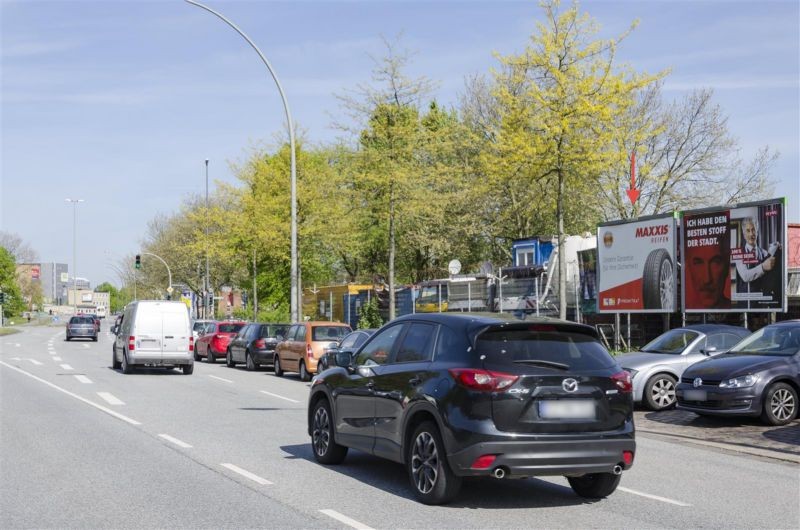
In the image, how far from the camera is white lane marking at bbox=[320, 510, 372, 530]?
705cm

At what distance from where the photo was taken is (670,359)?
16.2 meters

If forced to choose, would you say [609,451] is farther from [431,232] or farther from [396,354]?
[431,232]

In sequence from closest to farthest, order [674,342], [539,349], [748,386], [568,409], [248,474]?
[568,409]
[539,349]
[248,474]
[748,386]
[674,342]

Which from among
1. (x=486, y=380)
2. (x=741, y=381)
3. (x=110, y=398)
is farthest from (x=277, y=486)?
(x=110, y=398)

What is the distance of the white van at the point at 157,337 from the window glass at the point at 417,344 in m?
18.1

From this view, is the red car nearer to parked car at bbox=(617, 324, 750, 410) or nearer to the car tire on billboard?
the car tire on billboard

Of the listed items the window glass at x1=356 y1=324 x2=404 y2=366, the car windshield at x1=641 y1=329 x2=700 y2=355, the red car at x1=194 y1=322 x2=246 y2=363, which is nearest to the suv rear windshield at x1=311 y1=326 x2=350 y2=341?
the car windshield at x1=641 y1=329 x2=700 y2=355

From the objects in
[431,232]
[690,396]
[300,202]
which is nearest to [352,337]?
[690,396]

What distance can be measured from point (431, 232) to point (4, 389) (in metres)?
33.8

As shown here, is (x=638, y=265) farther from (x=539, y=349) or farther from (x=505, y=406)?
(x=505, y=406)

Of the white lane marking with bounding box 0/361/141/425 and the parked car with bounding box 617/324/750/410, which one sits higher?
the parked car with bounding box 617/324/750/410

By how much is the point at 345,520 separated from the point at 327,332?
17054mm

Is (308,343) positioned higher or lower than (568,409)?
lower

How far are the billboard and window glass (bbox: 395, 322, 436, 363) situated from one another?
14202 millimetres
